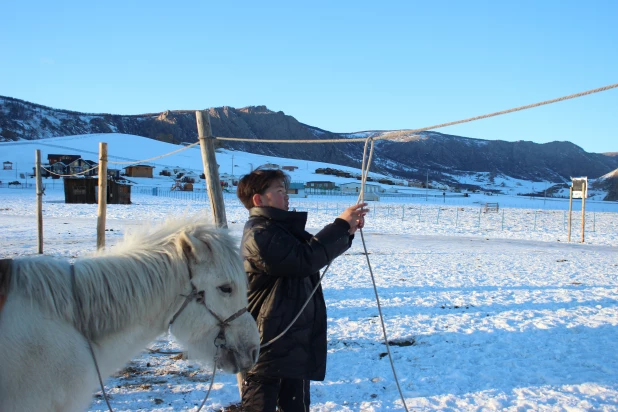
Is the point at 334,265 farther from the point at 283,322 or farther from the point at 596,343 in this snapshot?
the point at 283,322

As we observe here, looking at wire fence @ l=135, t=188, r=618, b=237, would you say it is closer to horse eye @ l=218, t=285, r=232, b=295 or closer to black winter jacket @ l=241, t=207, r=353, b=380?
black winter jacket @ l=241, t=207, r=353, b=380

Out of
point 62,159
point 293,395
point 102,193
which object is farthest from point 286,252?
point 62,159

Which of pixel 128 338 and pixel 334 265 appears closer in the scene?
pixel 128 338

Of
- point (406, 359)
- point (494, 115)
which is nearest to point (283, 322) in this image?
point (494, 115)

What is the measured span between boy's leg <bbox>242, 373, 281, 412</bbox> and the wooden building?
1303 inches

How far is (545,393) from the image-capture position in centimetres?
367

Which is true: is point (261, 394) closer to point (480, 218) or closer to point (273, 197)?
point (273, 197)

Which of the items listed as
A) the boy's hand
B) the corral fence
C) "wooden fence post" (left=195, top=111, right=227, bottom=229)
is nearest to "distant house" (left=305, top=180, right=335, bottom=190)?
the corral fence

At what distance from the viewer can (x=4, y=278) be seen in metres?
1.55

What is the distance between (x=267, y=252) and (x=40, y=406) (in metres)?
1.06

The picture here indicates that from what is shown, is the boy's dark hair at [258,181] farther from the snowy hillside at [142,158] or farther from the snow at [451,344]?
the snowy hillside at [142,158]

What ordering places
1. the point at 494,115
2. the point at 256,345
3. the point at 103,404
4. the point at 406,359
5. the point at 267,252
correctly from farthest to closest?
1. the point at 406,359
2. the point at 103,404
3. the point at 494,115
4. the point at 267,252
5. the point at 256,345

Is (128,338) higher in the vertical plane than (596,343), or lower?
higher

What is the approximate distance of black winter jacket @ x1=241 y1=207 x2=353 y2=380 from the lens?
2.09 metres
